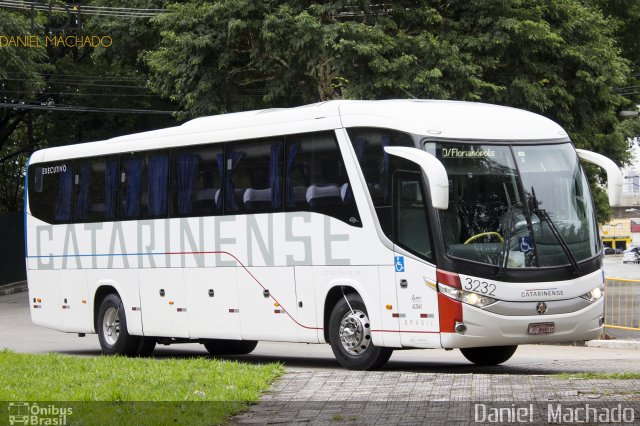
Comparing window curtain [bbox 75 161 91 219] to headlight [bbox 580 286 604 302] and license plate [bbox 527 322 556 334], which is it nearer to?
license plate [bbox 527 322 556 334]

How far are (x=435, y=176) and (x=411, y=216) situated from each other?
3.38ft

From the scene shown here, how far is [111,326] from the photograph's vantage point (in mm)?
20297

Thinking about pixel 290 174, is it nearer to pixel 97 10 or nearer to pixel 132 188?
pixel 132 188

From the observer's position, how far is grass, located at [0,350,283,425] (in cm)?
1031

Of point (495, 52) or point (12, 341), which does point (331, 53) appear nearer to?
point (495, 52)

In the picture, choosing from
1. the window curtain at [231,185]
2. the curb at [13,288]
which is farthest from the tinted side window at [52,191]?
the curb at [13,288]

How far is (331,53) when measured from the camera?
1099 inches

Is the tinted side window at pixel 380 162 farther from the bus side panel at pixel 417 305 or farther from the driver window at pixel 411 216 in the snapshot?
the bus side panel at pixel 417 305

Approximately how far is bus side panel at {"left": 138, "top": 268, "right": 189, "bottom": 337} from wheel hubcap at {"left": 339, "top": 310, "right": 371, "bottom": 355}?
12.2 ft

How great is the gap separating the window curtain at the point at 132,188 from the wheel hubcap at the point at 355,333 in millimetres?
5149

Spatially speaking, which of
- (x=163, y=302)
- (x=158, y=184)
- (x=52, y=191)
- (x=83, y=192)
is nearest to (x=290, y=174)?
(x=158, y=184)

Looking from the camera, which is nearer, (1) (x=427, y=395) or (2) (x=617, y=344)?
(1) (x=427, y=395)

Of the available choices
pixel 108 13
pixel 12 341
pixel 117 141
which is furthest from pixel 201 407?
pixel 108 13

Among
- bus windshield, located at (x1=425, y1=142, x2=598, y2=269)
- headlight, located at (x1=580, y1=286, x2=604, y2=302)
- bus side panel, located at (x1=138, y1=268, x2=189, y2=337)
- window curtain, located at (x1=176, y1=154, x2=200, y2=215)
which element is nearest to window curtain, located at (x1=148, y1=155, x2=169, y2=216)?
window curtain, located at (x1=176, y1=154, x2=200, y2=215)
